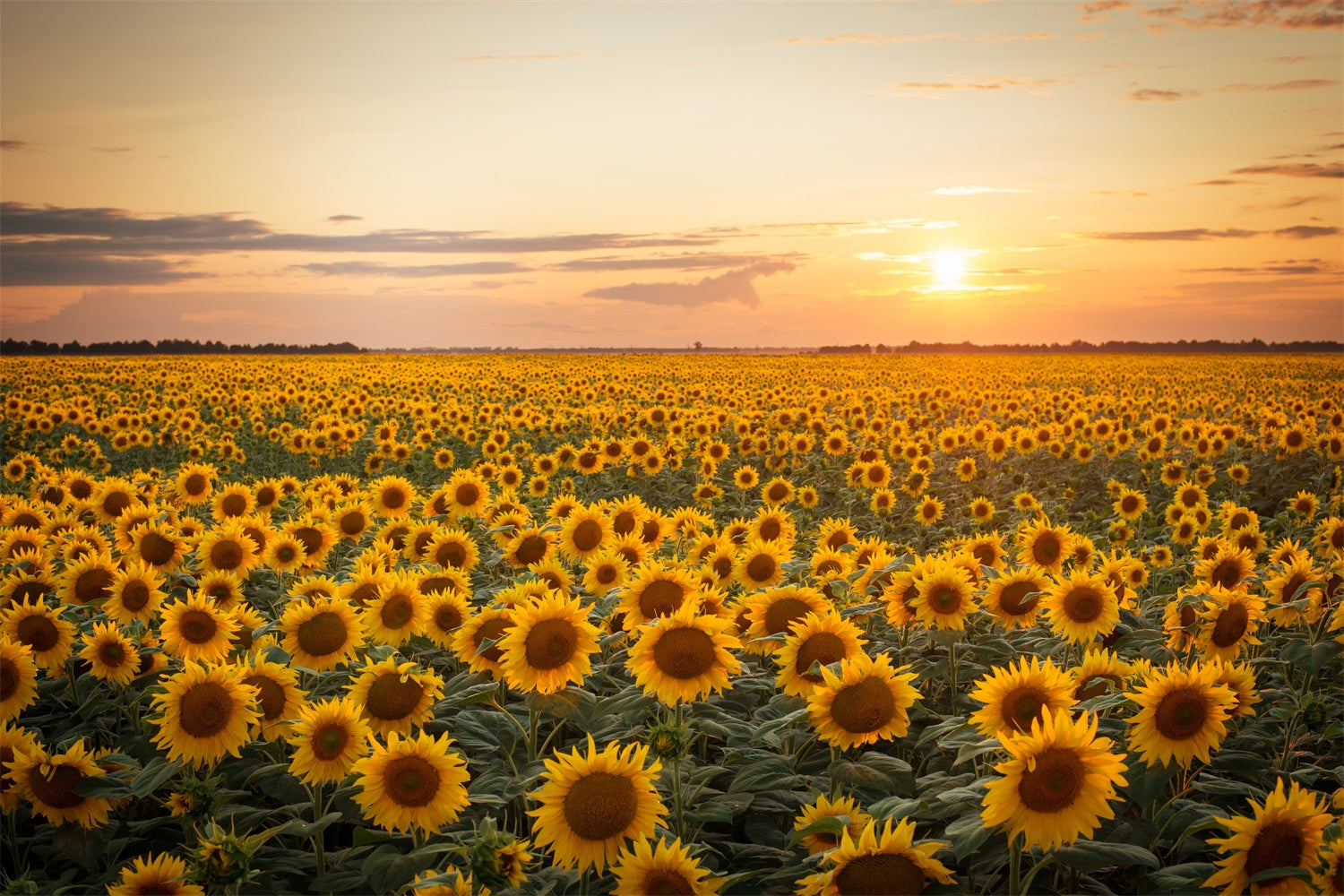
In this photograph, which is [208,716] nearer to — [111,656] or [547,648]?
[111,656]

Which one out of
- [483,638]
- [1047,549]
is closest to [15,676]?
[483,638]

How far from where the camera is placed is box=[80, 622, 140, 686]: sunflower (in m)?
4.98

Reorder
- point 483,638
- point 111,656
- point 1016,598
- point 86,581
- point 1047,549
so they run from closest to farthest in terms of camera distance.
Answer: point 483,638, point 111,656, point 1016,598, point 86,581, point 1047,549

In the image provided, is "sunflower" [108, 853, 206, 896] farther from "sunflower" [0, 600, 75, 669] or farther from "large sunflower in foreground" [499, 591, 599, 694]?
"sunflower" [0, 600, 75, 669]

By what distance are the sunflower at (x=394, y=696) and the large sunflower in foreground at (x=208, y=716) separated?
51 cm

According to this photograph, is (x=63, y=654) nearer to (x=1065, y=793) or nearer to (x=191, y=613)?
(x=191, y=613)

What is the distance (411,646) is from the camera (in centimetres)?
563

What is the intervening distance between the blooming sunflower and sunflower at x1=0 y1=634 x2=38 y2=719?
3.33m

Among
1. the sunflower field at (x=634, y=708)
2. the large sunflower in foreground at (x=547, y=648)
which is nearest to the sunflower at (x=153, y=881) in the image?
the sunflower field at (x=634, y=708)

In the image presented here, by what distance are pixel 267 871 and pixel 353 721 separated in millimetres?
671

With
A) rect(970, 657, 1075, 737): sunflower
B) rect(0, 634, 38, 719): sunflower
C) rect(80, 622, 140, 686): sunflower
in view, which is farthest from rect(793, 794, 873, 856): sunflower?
rect(0, 634, 38, 719): sunflower

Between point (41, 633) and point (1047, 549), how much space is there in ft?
23.0

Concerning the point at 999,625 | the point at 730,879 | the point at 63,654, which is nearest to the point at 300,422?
the point at 63,654

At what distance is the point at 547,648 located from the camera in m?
4.19
